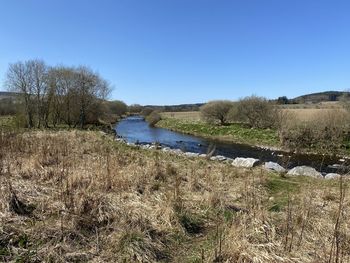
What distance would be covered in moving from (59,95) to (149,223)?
39448 mm

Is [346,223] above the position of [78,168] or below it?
below

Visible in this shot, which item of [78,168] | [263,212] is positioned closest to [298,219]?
[263,212]

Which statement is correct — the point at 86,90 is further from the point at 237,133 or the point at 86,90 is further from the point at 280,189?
the point at 280,189

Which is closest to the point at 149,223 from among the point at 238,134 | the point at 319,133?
the point at 319,133

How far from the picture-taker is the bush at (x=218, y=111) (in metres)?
50.2

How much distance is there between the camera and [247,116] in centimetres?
4322

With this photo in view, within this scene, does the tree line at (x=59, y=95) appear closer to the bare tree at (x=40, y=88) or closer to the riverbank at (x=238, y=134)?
the bare tree at (x=40, y=88)

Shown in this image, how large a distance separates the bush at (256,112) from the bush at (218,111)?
479 cm

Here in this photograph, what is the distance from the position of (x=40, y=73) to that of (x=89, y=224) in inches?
1517

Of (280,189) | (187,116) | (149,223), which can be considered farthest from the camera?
(187,116)

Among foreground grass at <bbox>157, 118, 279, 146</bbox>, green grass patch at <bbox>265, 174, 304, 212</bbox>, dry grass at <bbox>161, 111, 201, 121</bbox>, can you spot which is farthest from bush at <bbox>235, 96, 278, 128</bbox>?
green grass patch at <bbox>265, 174, 304, 212</bbox>

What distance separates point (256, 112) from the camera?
41.7 metres

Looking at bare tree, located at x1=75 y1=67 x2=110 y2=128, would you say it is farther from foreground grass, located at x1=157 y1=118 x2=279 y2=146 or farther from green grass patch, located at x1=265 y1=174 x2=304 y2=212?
green grass patch, located at x1=265 y1=174 x2=304 y2=212

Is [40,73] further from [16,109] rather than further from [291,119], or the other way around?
[291,119]
